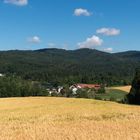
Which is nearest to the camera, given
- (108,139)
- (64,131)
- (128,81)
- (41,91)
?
(108,139)

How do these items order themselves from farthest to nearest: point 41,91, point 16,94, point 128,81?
point 128,81, point 41,91, point 16,94

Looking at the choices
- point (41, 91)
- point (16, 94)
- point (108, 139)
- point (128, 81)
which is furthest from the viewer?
point (128, 81)

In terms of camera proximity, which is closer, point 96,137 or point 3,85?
point 96,137

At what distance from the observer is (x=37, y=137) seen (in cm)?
1518

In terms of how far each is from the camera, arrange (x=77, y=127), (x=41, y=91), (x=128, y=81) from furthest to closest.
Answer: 1. (x=128, y=81)
2. (x=41, y=91)
3. (x=77, y=127)

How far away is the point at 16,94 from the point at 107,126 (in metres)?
84.8

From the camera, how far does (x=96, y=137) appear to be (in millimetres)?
15078

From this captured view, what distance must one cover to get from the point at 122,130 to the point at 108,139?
2.45 metres

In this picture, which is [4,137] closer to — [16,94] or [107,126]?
[107,126]

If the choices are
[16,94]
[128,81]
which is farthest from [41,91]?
[128,81]

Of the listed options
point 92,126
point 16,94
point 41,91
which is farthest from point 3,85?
point 92,126

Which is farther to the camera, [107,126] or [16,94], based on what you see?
[16,94]

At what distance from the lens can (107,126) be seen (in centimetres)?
1816

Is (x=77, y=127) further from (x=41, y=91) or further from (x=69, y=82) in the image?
(x=69, y=82)
